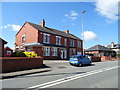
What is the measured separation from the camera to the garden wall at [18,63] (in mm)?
11370

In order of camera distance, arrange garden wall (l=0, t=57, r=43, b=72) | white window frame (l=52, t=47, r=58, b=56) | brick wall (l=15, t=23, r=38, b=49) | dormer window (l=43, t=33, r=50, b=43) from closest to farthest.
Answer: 1. garden wall (l=0, t=57, r=43, b=72)
2. brick wall (l=15, t=23, r=38, b=49)
3. dormer window (l=43, t=33, r=50, b=43)
4. white window frame (l=52, t=47, r=58, b=56)

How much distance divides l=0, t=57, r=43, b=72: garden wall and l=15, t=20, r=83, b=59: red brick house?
9639 mm

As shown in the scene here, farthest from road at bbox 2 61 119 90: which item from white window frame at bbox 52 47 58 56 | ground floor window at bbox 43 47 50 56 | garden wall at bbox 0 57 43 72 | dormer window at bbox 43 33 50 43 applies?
white window frame at bbox 52 47 58 56

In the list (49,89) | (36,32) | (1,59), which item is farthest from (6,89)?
(36,32)

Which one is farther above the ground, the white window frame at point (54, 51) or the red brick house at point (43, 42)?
the red brick house at point (43, 42)

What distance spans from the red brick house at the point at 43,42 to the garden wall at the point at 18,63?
964 cm

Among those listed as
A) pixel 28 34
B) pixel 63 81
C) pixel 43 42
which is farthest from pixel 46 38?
pixel 63 81

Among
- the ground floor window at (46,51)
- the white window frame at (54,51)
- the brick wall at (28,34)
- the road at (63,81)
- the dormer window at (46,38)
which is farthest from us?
the white window frame at (54,51)

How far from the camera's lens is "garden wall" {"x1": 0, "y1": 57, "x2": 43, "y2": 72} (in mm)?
11370

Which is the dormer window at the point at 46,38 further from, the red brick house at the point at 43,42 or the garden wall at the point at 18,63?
the garden wall at the point at 18,63

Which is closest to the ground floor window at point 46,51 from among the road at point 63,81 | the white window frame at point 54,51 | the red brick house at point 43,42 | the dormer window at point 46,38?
the red brick house at point 43,42

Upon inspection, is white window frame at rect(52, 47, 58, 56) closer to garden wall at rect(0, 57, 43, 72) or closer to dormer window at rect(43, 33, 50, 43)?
dormer window at rect(43, 33, 50, 43)

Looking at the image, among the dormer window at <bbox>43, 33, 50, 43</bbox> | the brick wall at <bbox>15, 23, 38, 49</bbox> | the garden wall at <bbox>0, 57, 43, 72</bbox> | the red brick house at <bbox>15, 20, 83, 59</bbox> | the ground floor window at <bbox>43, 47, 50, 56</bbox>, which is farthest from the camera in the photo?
the dormer window at <bbox>43, 33, 50, 43</bbox>

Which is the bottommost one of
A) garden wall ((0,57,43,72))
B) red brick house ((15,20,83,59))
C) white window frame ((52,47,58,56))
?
garden wall ((0,57,43,72))
